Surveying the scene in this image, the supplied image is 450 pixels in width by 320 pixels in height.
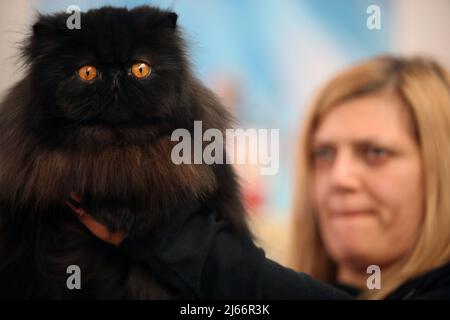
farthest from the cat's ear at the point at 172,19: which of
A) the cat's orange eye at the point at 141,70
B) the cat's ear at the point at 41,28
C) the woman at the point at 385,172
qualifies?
the woman at the point at 385,172

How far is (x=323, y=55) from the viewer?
2.17 metres

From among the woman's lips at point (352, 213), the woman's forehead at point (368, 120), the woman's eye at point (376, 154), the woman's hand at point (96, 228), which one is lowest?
the woman's hand at point (96, 228)

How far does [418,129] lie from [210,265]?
0.84 m

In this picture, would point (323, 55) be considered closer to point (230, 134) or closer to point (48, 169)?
point (230, 134)

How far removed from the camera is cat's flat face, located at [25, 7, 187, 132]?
90 cm

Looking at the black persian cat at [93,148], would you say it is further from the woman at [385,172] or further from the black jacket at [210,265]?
the woman at [385,172]

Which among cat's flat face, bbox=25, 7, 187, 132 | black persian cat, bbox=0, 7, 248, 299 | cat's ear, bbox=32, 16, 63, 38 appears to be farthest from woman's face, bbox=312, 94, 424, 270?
cat's ear, bbox=32, 16, 63, 38

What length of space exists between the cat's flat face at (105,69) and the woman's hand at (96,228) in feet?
0.63

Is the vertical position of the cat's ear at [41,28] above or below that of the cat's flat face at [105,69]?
above

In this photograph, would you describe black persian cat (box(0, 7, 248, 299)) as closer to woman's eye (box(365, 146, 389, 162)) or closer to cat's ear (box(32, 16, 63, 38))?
cat's ear (box(32, 16, 63, 38))

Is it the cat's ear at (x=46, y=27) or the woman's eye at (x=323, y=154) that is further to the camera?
the woman's eye at (x=323, y=154)

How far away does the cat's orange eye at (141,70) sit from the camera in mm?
922

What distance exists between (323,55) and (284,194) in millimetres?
727
